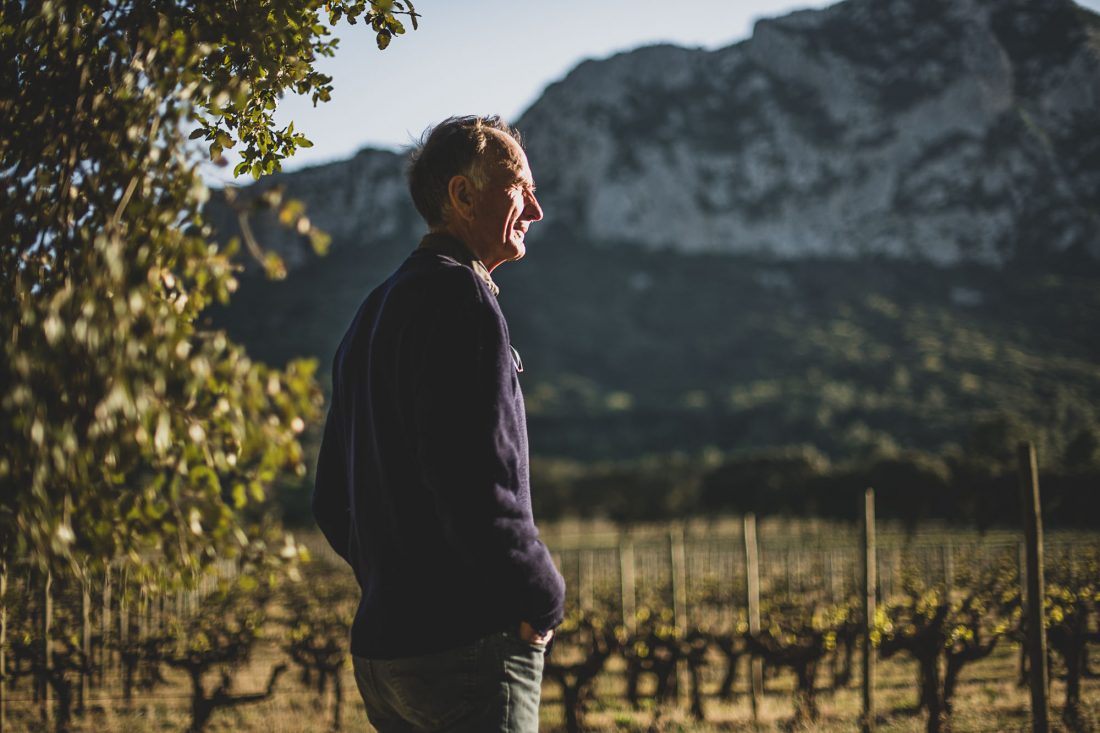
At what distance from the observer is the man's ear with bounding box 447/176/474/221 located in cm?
186

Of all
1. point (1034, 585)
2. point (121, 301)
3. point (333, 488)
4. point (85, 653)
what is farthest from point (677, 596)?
point (121, 301)

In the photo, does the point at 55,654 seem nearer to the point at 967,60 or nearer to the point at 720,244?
the point at 720,244

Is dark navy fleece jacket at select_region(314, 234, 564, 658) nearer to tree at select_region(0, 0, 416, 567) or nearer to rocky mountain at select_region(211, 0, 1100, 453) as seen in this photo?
tree at select_region(0, 0, 416, 567)

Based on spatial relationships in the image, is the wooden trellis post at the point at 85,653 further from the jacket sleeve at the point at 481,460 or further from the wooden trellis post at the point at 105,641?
the jacket sleeve at the point at 481,460

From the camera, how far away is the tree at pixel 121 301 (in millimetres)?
1270

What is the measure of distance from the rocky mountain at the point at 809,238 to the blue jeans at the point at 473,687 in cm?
3164

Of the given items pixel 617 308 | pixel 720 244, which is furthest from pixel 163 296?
pixel 720 244

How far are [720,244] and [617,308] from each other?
1966 centimetres

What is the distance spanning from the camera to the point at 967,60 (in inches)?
4070

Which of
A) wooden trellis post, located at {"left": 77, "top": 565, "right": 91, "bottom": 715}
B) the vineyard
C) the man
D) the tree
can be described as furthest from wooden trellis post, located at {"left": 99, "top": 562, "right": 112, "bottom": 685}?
the man

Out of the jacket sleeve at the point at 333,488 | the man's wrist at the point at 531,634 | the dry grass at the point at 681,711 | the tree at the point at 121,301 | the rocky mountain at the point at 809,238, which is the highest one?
the rocky mountain at the point at 809,238

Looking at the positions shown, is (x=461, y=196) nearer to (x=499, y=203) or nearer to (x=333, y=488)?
(x=499, y=203)

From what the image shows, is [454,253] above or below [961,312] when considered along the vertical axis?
below

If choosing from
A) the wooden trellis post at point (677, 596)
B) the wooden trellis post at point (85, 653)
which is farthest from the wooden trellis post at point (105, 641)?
the wooden trellis post at point (677, 596)
